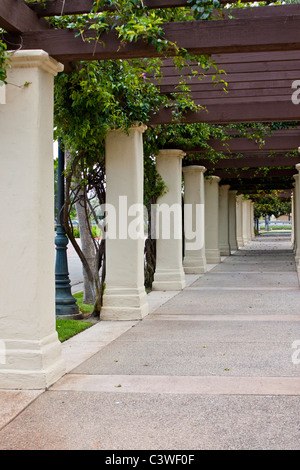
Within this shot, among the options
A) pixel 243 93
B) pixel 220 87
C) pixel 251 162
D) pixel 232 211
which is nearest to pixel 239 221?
pixel 232 211

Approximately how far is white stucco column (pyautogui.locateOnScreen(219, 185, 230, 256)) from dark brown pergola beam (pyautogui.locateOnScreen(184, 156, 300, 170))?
658cm

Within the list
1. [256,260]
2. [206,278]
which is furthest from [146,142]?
[256,260]

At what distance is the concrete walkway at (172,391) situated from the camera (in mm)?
3961

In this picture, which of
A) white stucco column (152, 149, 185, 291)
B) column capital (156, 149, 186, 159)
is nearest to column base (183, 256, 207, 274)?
white stucco column (152, 149, 185, 291)

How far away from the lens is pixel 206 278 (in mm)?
15633

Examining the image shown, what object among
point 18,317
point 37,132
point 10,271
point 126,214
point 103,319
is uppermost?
point 37,132

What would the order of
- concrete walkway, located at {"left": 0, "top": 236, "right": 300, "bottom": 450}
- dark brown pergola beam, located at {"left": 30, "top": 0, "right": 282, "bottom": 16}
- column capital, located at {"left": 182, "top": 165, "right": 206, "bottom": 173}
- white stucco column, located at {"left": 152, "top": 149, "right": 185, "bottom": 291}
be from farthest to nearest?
column capital, located at {"left": 182, "top": 165, "right": 206, "bottom": 173}, white stucco column, located at {"left": 152, "top": 149, "right": 185, "bottom": 291}, dark brown pergola beam, located at {"left": 30, "top": 0, "right": 282, "bottom": 16}, concrete walkway, located at {"left": 0, "top": 236, "right": 300, "bottom": 450}

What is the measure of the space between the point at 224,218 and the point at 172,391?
64.3 ft

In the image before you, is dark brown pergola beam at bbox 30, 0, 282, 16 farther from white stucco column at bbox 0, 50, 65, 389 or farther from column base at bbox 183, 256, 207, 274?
column base at bbox 183, 256, 207, 274

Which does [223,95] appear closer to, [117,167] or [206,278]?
[117,167]

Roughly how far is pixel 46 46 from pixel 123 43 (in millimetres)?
727

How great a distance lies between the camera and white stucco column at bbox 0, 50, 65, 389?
5406mm

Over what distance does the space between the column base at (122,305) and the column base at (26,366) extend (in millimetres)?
3688

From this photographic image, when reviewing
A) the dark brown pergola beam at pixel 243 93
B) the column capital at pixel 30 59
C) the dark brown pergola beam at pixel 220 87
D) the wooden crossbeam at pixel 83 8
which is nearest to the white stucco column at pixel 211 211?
the dark brown pergola beam at pixel 243 93
